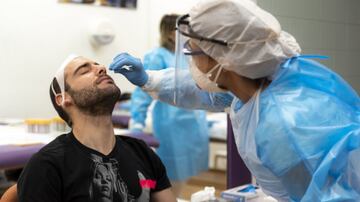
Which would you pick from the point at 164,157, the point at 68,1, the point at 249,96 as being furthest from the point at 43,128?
the point at 249,96

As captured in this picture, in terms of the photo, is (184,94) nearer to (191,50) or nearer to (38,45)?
(191,50)

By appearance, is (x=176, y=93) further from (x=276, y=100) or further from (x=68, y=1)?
(x=68, y=1)

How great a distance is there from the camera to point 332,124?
4.43 ft

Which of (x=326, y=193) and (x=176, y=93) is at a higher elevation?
(x=176, y=93)

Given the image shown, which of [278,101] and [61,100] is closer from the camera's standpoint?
[278,101]

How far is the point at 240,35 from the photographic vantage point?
1.34 m

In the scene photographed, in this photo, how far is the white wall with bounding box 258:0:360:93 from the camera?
2.31 metres

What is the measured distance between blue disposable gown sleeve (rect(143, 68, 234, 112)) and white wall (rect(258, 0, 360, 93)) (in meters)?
0.63

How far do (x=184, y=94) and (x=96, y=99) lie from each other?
311 millimetres

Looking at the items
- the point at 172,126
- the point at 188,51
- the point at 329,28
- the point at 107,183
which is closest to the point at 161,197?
the point at 107,183

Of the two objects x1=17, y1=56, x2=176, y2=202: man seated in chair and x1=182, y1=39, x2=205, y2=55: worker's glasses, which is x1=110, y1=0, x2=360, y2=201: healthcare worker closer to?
x1=182, y1=39, x2=205, y2=55: worker's glasses

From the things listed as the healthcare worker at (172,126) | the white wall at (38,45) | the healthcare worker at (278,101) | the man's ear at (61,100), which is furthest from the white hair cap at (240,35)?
the white wall at (38,45)

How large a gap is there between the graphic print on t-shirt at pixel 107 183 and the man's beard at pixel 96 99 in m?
0.18

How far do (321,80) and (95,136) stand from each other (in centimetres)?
80
